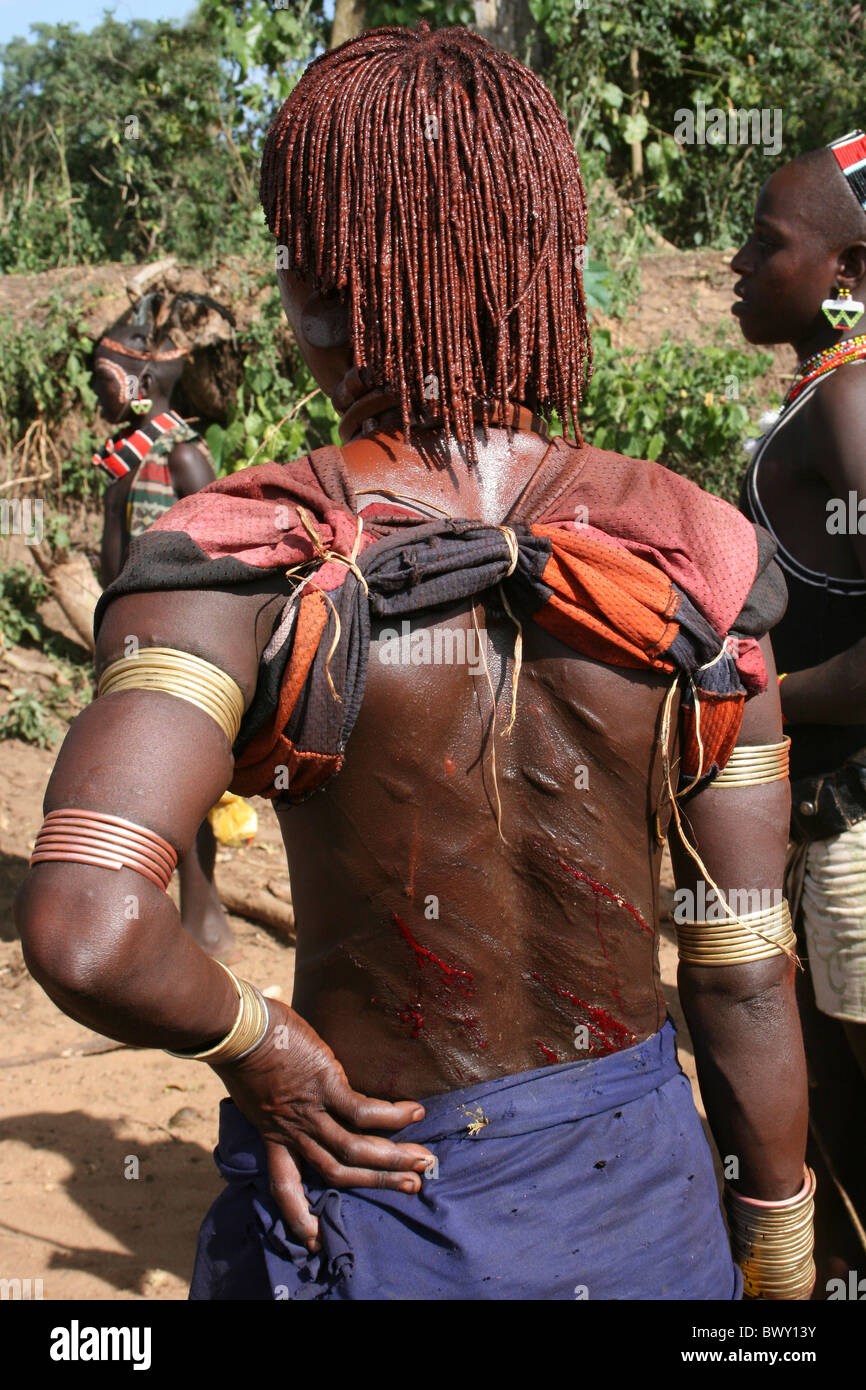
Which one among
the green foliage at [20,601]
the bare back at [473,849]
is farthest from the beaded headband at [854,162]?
the green foliage at [20,601]

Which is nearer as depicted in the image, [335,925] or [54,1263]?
[335,925]

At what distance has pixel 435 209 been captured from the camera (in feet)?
4.10

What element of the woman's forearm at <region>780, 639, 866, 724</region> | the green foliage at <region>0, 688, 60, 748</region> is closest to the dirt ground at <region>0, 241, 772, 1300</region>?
the green foliage at <region>0, 688, 60, 748</region>

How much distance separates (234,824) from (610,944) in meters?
4.18

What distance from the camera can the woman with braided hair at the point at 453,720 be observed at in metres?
1.19

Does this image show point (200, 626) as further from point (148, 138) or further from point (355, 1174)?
point (148, 138)

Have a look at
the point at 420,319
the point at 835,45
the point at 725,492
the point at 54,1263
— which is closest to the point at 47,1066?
the point at 54,1263

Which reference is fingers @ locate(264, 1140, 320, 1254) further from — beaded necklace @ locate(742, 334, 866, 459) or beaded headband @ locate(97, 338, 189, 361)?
beaded headband @ locate(97, 338, 189, 361)

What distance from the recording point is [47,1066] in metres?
4.02

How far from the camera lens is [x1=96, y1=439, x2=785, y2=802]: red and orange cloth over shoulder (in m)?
1.15

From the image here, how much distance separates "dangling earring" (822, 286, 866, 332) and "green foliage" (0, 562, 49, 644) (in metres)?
6.12

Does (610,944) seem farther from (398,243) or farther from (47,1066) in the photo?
(47,1066)

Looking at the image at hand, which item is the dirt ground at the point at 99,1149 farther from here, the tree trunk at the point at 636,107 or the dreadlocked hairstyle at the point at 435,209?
the tree trunk at the point at 636,107
